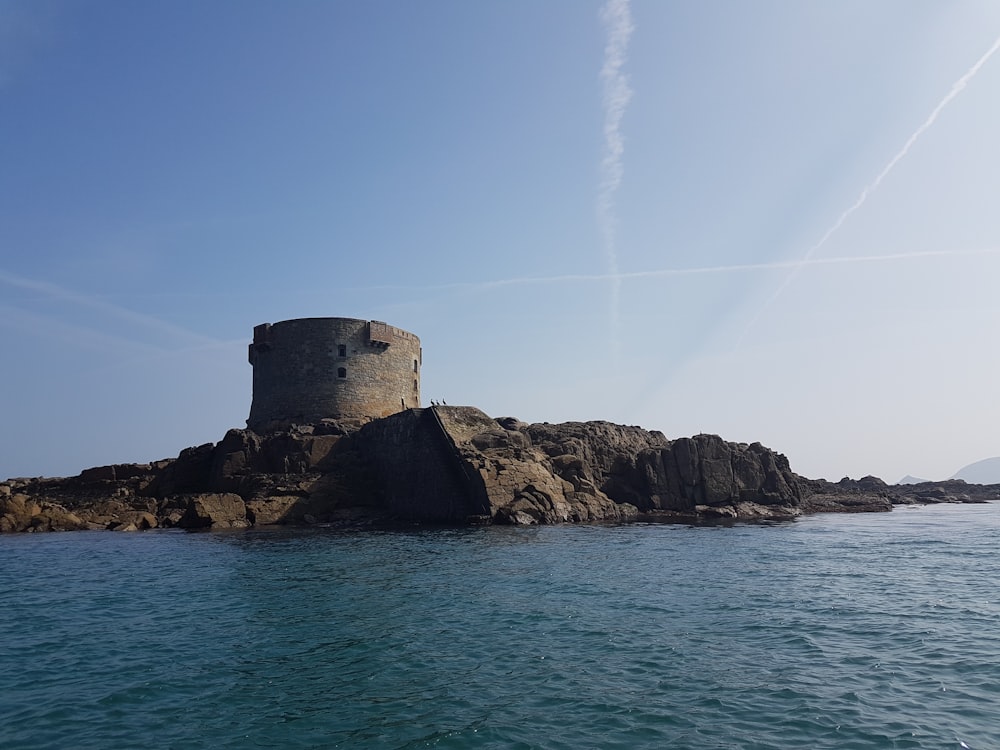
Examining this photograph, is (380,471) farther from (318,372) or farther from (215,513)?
(318,372)

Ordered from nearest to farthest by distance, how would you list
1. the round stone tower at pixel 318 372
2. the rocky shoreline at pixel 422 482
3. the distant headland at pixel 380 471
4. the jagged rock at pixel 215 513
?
the jagged rock at pixel 215 513 → the rocky shoreline at pixel 422 482 → the distant headland at pixel 380 471 → the round stone tower at pixel 318 372

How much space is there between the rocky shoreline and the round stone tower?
224 cm

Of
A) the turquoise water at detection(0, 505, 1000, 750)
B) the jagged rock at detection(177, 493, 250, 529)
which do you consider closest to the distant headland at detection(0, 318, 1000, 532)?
the jagged rock at detection(177, 493, 250, 529)

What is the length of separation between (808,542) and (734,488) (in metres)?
14.4

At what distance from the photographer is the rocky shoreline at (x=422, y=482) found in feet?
111

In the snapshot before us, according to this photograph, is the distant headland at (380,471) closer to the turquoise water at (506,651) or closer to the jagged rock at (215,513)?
the jagged rock at (215,513)

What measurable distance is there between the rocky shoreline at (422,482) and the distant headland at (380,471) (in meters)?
0.08

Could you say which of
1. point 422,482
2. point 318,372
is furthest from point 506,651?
point 318,372

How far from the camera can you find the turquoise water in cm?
795

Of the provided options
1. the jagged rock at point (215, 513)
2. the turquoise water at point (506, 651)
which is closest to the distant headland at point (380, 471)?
the jagged rock at point (215, 513)

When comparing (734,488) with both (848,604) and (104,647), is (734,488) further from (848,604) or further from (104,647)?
(104,647)

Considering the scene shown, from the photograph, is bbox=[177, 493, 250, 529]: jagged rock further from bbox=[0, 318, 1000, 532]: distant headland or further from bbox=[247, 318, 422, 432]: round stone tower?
bbox=[247, 318, 422, 432]: round stone tower

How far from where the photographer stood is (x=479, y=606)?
14.4 m

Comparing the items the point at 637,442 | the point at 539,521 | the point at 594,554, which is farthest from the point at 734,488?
the point at 594,554
